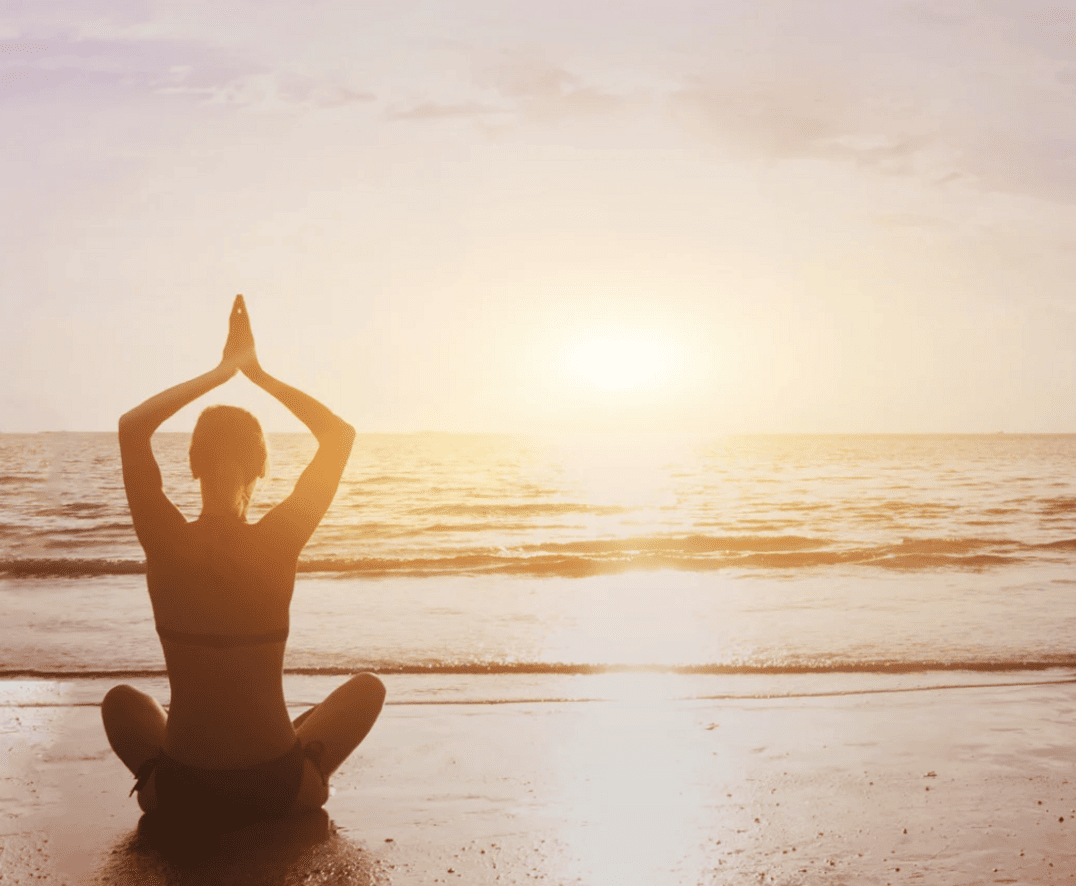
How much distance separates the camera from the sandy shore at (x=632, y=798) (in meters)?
3.86

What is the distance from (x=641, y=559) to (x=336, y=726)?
14666 mm

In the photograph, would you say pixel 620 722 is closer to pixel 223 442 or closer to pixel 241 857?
pixel 241 857

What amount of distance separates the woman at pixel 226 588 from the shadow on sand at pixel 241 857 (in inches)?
6.7

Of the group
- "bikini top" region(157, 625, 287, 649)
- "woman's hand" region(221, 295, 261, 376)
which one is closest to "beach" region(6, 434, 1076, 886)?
"bikini top" region(157, 625, 287, 649)

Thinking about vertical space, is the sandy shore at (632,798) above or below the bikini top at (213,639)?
below

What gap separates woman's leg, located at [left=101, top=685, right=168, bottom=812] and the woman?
0.11 meters

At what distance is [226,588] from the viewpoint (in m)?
3.60

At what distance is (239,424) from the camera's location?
3604 millimetres

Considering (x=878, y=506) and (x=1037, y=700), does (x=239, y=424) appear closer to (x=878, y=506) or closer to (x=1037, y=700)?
(x=1037, y=700)

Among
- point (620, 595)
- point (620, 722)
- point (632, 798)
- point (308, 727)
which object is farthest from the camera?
point (620, 595)

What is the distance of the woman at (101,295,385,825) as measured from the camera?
11.8 feet

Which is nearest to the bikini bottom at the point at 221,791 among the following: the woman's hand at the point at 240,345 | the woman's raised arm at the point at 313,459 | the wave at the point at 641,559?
the woman's raised arm at the point at 313,459

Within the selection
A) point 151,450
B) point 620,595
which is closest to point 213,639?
point 151,450

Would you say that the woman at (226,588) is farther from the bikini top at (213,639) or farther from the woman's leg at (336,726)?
the woman's leg at (336,726)
